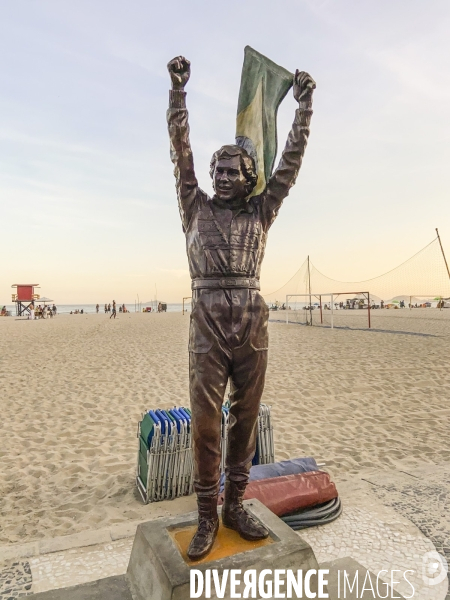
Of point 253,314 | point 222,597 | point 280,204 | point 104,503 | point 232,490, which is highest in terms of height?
point 280,204

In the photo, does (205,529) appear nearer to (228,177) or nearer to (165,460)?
(165,460)

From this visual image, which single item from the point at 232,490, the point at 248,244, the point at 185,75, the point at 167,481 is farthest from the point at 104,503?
the point at 185,75

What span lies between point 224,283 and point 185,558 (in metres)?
1.44

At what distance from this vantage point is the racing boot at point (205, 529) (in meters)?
2.12

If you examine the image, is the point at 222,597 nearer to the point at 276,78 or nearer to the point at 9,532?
the point at 9,532

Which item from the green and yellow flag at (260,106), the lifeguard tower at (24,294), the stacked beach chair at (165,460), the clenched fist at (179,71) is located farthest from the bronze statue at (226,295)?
the lifeguard tower at (24,294)

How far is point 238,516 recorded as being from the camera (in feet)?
7.80

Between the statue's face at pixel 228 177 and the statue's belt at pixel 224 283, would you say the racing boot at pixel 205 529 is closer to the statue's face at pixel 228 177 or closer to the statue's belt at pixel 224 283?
the statue's belt at pixel 224 283

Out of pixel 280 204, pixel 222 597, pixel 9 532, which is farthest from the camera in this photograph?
pixel 9 532

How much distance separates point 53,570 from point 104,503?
1.14 meters

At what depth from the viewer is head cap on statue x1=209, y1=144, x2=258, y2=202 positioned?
2.41m

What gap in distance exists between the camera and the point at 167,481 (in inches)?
157

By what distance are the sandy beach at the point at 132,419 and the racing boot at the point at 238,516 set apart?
1.54 m

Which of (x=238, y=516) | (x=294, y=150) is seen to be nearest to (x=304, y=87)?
(x=294, y=150)
